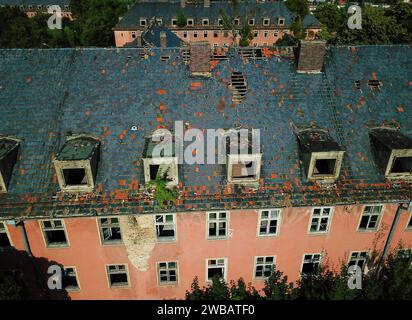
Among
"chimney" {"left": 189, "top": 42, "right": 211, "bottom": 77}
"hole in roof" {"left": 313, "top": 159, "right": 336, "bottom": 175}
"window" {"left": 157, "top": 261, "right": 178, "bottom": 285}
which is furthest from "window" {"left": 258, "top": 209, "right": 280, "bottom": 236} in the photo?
"chimney" {"left": 189, "top": 42, "right": 211, "bottom": 77}

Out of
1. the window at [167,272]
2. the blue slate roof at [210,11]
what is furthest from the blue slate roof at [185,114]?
the blue slate roof at [210,11]

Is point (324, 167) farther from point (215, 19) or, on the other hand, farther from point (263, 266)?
point (215, 19)

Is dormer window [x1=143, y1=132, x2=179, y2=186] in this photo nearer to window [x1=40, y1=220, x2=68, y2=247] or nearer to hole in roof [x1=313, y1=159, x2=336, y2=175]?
window [x1=40, y1=220, x2=68, y2=247]

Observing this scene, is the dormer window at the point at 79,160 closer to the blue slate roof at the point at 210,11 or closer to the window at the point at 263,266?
the window at the point at 263,266

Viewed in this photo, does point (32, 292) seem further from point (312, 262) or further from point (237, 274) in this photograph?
point (312, 262)

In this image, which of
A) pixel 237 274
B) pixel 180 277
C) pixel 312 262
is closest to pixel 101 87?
pixel 180 277

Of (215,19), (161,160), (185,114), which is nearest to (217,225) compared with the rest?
(161,160)

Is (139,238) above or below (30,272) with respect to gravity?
above
